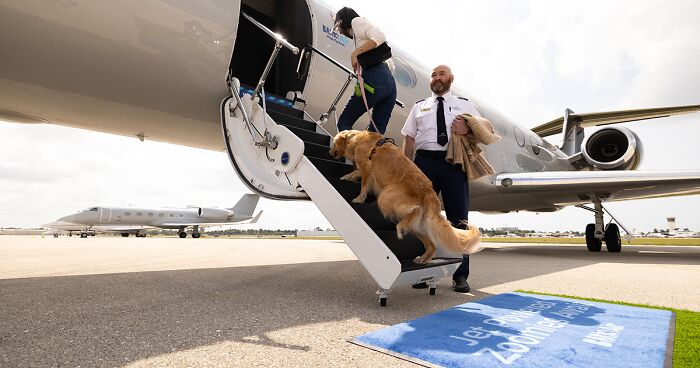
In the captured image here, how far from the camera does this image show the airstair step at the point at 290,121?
3866 mm

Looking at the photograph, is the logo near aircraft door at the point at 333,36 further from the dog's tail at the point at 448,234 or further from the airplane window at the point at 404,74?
the dog's tail at the point at 448,234

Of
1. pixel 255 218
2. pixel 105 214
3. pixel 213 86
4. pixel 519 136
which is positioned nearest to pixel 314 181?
pixel 213 86

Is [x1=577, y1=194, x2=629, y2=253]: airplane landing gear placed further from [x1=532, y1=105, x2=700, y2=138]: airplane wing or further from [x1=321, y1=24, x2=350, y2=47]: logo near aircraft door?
[x1=321, y1=24, x2=350, y2=47]: logo near aircraft door

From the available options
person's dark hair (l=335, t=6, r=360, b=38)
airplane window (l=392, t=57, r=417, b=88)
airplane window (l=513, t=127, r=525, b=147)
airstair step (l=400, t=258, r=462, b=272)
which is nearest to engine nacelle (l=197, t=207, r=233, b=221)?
airplane window (l=513, t=127, r=525, b=147)

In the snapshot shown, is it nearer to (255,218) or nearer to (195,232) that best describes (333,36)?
(195,232)

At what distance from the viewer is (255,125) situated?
3729mm

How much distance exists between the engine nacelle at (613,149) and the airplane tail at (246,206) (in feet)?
126

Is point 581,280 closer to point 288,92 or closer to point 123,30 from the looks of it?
point 288,92

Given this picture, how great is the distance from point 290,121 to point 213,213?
3866 cm

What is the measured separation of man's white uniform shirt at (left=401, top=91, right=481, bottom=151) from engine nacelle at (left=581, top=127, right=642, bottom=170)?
30.9 feet

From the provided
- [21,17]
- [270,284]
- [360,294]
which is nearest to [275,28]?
[21,17]

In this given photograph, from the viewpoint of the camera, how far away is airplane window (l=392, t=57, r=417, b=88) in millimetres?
6375

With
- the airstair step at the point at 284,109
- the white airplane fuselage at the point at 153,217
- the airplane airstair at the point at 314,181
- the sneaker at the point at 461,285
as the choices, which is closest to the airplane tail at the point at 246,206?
the white airplane fuselage at the point at 153,217

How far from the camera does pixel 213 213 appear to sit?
131 ft
